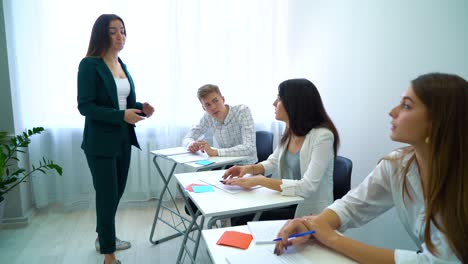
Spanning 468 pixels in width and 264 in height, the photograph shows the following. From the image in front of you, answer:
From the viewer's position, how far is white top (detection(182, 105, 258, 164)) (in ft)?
9.14

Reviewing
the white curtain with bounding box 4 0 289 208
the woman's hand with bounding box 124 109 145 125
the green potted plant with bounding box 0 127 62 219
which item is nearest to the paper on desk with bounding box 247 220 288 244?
the woman's hand with bounding box 124 109 145 125

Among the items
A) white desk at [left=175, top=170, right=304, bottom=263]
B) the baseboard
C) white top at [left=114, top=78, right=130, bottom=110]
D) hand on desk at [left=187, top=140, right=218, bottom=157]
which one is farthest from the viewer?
the baseboard

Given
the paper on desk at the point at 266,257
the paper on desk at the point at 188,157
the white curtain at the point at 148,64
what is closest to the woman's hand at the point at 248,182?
the paper on desk at the point at 266,257

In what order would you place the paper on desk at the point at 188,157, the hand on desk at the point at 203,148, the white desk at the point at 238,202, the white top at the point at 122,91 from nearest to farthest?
the white desk at the point at 238,202 → the white top at the point at 122,91 → the paper on desk at the point at 188,157 → the hand on desk at the point at 203,148

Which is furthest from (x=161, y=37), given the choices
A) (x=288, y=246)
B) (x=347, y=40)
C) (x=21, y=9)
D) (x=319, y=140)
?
(x=288, y=246)

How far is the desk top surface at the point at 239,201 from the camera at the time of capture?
59.4 inches

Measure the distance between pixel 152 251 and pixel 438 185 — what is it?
233 centimetres

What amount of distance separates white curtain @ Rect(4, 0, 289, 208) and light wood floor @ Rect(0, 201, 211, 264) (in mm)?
307

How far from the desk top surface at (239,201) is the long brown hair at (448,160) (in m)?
0.71

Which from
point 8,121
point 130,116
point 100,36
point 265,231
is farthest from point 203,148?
point 8,121

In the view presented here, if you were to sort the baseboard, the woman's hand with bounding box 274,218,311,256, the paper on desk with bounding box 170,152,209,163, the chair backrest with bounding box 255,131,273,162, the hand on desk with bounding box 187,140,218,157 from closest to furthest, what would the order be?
the woman's hand with bounding box 274,218,311,256 → the paper on desk with bounding box 170,152,209,163 → the hand on desk with bounding box 187,140,218,157 → the chair backrest with bounding box 255,131,273,162 → the baseboard

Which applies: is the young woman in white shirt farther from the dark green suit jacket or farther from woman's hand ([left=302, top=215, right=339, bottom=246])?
the dark green suit jacket

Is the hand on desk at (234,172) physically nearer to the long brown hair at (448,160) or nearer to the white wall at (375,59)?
the white wall at (375,59)

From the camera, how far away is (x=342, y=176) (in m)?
1.98
